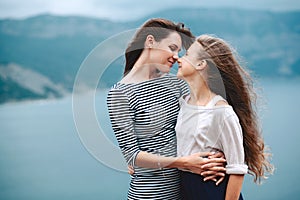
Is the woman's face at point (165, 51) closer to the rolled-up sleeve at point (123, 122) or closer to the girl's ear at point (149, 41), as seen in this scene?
the girl's ear at point (149, 41)

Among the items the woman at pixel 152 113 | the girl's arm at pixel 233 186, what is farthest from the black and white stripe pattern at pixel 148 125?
the girl's arm at pixel 233 186

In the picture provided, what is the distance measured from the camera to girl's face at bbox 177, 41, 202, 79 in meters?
1.53

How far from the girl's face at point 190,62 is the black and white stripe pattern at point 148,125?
0.17 ft

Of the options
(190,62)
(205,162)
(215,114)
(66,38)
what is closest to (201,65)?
(190,62)

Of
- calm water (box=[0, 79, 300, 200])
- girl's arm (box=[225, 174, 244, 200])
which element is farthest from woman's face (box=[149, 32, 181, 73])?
calm water (box=[0, 79, 300, 200])

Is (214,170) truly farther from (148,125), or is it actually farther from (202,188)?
(148,125)

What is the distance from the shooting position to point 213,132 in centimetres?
149

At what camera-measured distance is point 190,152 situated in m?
1.52

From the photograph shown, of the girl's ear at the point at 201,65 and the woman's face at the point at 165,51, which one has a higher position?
the woman's face at the point at 165,51

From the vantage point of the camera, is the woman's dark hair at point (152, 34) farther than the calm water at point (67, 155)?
No

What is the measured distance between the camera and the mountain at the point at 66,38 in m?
3.06

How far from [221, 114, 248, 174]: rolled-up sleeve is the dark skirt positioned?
0.16 feet

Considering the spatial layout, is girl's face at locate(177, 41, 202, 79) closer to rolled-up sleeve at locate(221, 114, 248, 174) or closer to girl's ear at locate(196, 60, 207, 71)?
girl's ear at locate(196, 60, 207, 71)

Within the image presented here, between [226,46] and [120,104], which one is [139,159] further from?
[226,46]
